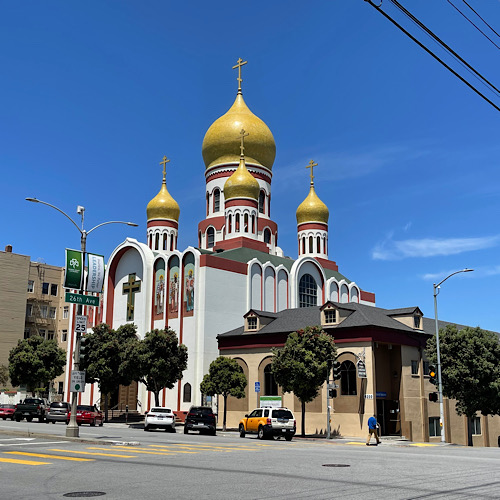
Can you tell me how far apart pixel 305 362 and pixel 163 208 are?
37.9m

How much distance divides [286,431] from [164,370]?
16644mm

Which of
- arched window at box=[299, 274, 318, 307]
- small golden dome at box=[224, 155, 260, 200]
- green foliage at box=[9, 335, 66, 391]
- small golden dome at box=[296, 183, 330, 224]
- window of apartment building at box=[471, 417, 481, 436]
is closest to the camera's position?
window of apartment building at box=[471, 417, 481, 436]

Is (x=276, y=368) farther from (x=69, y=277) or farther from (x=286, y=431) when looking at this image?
(x=69, y=277)

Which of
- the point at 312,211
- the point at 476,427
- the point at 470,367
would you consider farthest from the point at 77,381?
the point at 312,211

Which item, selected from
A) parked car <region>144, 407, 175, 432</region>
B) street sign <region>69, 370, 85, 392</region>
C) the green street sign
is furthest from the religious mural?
street sign <region>69, 370, 85, 392</region>

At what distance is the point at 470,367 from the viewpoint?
133 ft

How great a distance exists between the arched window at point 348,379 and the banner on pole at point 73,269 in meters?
21.0

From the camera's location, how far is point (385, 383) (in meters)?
42.3

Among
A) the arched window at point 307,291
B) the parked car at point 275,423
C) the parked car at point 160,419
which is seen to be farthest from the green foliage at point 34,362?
the parked car at point 275,423

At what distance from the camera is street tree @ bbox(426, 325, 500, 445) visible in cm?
4006

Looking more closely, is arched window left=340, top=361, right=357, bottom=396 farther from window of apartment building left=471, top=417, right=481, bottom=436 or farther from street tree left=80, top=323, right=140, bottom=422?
street tree left=80, top=323, right=140, bottom=422

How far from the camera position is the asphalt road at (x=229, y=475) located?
37.7ft

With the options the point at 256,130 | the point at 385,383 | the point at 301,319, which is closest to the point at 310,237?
the point at 256,130

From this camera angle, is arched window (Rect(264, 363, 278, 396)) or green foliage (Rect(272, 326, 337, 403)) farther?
arched window (Rect(264, 363, 278, 396))
